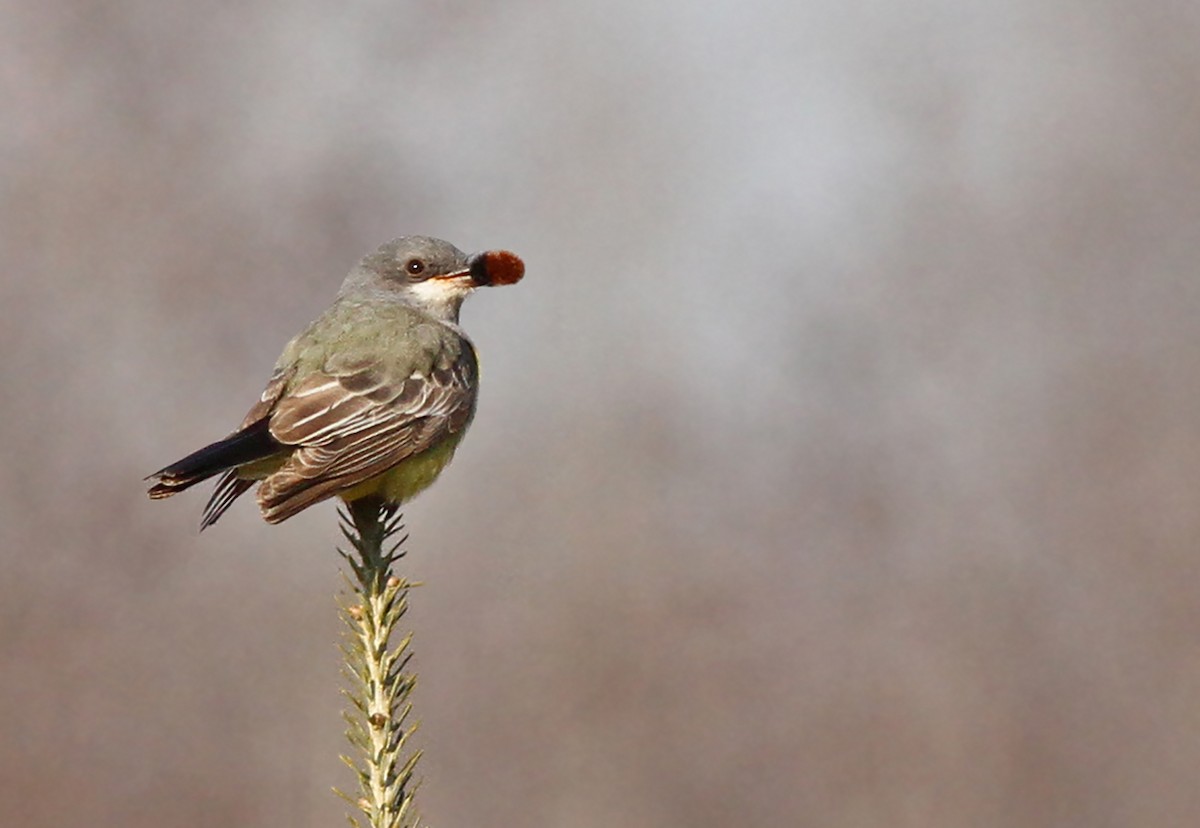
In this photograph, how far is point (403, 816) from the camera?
8.11 feet

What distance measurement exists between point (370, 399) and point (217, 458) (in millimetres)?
808

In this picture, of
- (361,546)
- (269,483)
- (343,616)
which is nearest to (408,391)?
(269,483)

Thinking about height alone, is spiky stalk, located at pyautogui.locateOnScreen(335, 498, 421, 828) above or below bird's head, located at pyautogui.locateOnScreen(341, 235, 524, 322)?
below

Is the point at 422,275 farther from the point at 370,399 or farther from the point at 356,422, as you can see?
the point at 356,422

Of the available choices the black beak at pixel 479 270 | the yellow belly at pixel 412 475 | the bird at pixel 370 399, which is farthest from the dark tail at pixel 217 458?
the black beak at pixel 479 270

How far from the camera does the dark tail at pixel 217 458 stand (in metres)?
3.37

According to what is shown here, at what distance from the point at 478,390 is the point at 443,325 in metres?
0.41

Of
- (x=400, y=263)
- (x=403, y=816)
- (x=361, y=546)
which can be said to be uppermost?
(x=400, y=263)

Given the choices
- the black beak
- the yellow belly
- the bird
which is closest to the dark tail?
the bird

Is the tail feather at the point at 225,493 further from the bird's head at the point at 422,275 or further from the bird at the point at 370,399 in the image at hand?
the bird's head at the point at 422,275

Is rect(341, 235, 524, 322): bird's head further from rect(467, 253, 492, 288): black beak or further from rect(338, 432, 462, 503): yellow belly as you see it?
rect(338, 432, 462, 503): yellow belly

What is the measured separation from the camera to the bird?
3713 mm

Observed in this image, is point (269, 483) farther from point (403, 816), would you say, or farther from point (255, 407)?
point (403, 816)

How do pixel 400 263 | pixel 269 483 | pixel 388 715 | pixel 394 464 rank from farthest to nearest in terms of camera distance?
pixel 400 263 < pixel 394 464 < pixel 269 483 < pixel 388 715
